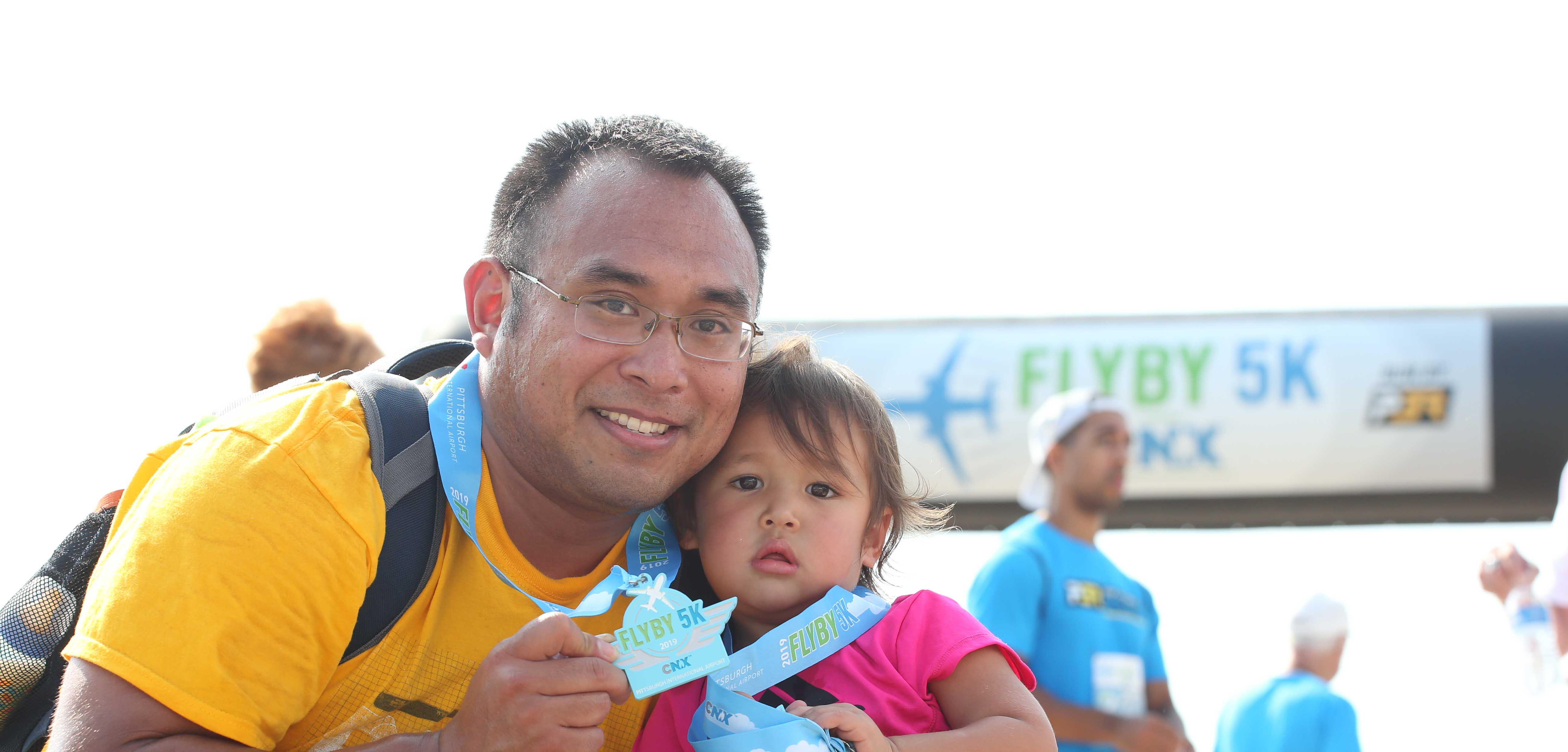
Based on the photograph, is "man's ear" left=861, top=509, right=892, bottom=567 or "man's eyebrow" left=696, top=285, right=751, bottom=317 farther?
"man's ear" left=861, top=509, right=892, bottom=567

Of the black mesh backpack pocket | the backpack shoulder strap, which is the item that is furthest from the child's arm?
the black mesh backpack pocket

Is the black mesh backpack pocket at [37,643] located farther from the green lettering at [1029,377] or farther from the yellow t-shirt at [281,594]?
the green lettering at [1029,377]

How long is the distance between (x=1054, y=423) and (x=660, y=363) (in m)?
2.89

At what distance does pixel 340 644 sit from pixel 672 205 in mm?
975

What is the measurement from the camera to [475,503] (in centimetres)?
183

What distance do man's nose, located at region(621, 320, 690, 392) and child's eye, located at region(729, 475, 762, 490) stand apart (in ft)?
0.86

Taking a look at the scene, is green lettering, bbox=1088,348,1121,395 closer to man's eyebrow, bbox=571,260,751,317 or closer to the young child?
the young child

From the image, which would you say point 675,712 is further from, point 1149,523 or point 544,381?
point 1149,523

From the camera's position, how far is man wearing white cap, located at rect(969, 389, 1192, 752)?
3709 mm

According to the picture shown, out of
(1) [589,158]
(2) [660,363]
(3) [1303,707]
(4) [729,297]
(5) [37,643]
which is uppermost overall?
(1) [589,158]

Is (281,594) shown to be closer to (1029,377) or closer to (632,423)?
(632,423)

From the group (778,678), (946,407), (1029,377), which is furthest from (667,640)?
(1029,377)

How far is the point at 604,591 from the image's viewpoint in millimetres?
1758

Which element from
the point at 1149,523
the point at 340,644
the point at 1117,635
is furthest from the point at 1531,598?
the point at 340,644
